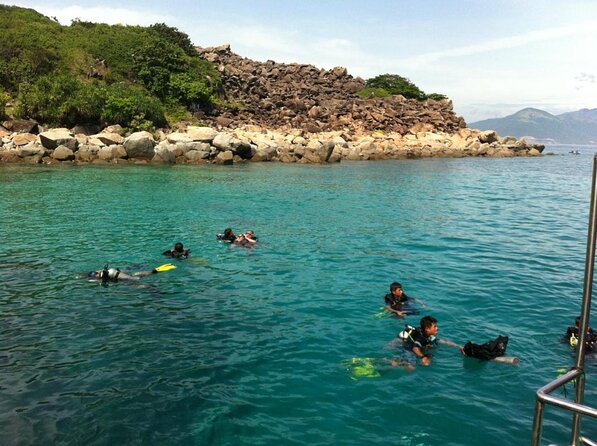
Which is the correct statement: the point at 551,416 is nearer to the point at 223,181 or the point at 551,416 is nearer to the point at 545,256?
the point at 545,256

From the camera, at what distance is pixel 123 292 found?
1379cm

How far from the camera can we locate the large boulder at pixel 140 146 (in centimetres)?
4769

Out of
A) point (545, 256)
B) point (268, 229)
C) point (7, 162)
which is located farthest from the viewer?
point (7, 162)

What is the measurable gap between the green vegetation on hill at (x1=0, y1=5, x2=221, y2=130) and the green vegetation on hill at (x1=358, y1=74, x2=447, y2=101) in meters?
34.8

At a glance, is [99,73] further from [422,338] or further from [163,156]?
[422,338]

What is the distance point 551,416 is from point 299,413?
14.1ft

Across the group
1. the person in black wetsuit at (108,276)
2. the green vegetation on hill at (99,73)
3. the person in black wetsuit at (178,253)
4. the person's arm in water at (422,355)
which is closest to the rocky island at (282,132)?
the green vegetation on hill at (99,73)

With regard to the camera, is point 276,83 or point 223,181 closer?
point 223,181

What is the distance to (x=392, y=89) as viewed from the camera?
101 meters

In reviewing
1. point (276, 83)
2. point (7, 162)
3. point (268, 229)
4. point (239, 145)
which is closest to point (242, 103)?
point (276, 83)

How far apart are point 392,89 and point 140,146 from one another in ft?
223

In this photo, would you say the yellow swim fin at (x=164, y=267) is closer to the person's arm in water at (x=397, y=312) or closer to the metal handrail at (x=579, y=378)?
the person's arm in water at (x=397, y=312)

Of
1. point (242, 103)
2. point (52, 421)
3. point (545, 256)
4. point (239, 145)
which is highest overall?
point (242, 103)

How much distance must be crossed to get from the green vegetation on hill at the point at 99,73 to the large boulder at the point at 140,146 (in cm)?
831
